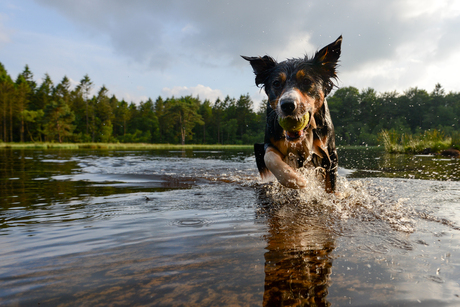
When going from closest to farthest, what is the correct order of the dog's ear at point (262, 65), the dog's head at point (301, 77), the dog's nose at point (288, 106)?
the dog's nose at point (288, 106) < the dog's head at point (301, 77) < the dog's ear at point (262, 65)

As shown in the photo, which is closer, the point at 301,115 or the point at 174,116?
the point at 301,115

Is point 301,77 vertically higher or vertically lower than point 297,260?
higher

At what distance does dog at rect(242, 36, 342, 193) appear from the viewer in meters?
4.18

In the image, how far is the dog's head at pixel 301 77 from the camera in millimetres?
4070

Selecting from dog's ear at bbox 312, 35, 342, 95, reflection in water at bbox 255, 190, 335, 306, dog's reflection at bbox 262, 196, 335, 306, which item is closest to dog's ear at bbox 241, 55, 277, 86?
dog's ear at bbox 312, 35, 342, 95

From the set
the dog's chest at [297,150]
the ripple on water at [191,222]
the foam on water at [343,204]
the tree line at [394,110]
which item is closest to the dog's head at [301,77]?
the dog's chest at [297,150]

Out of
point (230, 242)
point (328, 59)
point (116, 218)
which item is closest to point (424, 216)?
point (230, 242)

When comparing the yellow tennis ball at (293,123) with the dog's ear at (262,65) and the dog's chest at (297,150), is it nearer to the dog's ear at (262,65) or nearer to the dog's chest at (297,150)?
the dog's chest at (297,150)

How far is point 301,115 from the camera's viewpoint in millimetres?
3742

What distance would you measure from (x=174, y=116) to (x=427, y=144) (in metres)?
70.7

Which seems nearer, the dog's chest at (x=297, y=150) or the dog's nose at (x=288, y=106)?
the dog's nose at (x=288, y=106)

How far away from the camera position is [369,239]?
7.71ft

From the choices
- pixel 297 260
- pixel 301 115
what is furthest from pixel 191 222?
pixel 301 115

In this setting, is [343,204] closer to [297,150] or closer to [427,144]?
[297,150]
